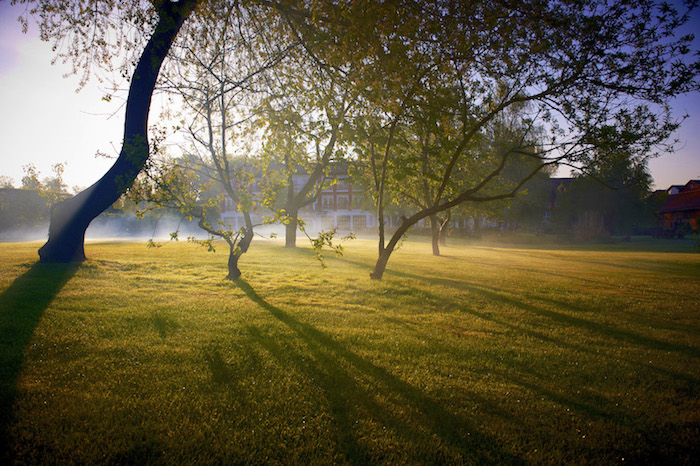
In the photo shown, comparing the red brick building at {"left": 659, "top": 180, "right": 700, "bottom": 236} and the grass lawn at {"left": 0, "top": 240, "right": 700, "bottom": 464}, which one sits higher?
the red brick building at {"left": 659, "top": 180, "right": 700, "bottom": 236}

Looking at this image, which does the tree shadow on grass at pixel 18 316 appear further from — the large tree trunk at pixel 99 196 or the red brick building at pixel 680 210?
the red brick building at pixel 680 210

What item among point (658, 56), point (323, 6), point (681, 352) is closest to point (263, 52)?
point (323, 6)

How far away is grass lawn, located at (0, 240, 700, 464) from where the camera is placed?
10.3 ft

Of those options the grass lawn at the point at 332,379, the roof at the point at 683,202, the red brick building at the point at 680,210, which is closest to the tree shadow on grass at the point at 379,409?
the grass lawn at the point at 332,379

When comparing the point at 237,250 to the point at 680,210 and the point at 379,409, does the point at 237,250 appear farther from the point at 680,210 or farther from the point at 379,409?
the point at 680,210

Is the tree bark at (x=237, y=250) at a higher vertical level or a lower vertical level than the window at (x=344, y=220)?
lower

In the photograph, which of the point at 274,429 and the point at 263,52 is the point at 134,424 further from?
the point at 263,52

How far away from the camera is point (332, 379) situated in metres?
4.44

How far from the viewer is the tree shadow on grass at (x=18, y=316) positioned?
3.36m

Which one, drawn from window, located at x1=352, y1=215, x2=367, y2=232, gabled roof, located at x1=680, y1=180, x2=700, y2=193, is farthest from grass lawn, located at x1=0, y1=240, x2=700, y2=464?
gabled roof, located at x1=680, y1=180, x2=700, y2=193

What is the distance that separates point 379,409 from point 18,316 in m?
6.82

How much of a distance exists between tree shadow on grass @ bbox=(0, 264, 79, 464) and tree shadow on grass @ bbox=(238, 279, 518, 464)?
2.89 meters

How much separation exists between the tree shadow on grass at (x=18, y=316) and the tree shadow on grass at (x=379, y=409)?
114 inches

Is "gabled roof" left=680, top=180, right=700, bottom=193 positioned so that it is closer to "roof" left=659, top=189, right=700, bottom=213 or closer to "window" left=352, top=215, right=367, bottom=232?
"roof" left=659, top=189, right=700, bottom=213
